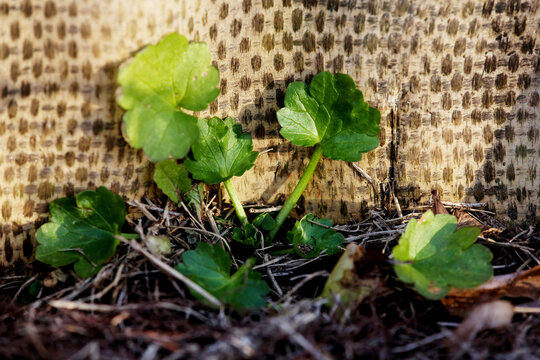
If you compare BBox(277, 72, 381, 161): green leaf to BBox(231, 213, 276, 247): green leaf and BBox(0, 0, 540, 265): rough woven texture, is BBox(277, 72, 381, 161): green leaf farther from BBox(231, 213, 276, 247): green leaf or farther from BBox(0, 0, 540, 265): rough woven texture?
BBox(231, 213, 276, 247): green leaf

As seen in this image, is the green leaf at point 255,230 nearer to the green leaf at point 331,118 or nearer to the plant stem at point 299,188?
the plant stem at point 299,188

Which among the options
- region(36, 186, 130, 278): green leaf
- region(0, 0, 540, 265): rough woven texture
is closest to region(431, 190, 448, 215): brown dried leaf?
region(0, 0, 540, 265): rough woven texture

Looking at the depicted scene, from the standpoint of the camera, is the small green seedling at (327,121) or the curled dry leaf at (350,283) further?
the small green seedling at (327,121)

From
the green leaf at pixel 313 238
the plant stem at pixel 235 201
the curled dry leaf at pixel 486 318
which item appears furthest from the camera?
the plant stem at pixel 235 201

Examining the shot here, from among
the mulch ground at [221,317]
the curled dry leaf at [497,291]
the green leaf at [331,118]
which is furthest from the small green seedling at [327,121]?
the curled dry leaf at [497,291]

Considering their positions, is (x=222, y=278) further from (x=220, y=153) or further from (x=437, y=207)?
(x=437, y=207)

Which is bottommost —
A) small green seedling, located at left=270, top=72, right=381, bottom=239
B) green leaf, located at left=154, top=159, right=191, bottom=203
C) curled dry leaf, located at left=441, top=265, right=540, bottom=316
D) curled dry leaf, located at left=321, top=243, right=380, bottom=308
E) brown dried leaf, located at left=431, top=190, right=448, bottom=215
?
curled dry leaf, located at left=441, top=265, right=540, bottom=316

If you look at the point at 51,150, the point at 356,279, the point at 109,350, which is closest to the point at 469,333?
the point at 356,279
